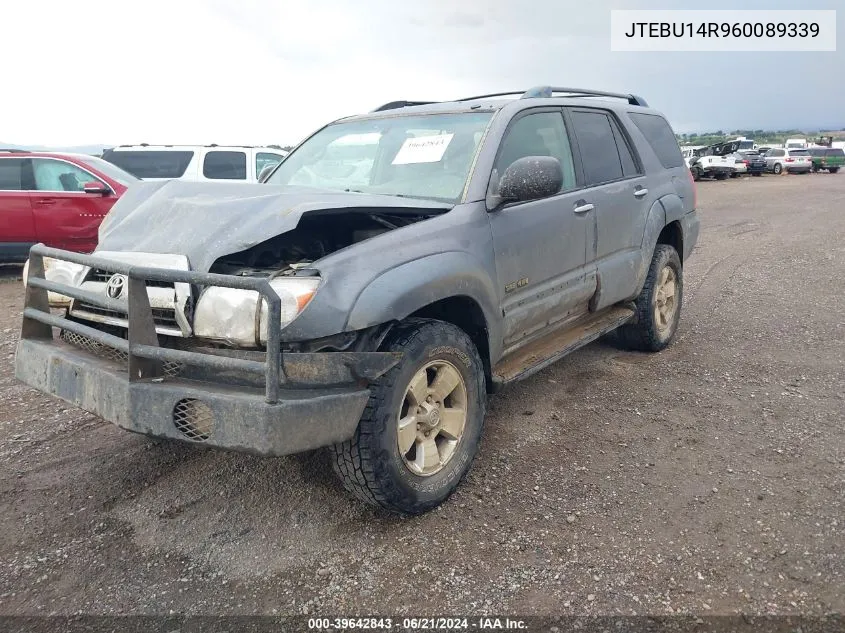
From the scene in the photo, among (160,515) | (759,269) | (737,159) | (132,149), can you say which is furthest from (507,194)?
(737,159)

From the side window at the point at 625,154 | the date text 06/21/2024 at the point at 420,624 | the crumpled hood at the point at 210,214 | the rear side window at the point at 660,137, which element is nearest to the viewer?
the date text 06/21/2024 at the point at 420,624

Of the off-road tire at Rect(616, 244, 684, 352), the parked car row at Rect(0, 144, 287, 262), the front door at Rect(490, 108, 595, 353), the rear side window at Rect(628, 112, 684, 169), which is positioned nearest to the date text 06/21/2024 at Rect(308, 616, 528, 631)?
the front door at Rect(490, 108, 595, 353)

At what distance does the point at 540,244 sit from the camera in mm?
3727

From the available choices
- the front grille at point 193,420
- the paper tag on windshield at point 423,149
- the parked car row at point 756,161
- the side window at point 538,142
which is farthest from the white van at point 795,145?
the front grille at point 193,420

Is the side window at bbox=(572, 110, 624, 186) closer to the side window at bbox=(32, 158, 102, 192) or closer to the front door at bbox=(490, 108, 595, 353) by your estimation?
the front door at bbox=(490, 108, 595, 353)

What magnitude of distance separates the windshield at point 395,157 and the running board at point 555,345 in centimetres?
99

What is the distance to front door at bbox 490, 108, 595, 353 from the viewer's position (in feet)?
11.5

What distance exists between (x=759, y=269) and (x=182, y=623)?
352 inches

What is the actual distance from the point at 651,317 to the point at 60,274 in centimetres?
401

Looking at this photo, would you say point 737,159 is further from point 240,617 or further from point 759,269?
point 240,617

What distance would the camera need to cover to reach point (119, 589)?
8.32ft

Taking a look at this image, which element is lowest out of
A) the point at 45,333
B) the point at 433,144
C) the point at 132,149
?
the point at 45,333

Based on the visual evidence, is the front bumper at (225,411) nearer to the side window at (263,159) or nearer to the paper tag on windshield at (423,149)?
the paper tag on windshield at (423,149)

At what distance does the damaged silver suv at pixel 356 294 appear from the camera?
2.54 meters
